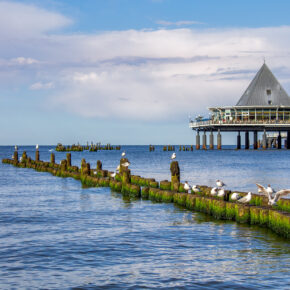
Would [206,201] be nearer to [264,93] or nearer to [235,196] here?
[235,196]

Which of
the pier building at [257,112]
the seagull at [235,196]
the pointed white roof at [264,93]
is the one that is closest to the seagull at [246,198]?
the seagull at [235,196]

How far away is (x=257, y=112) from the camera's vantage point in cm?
11638

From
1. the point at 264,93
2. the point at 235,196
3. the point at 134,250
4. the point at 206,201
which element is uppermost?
the point at 264,93

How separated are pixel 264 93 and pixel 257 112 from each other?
7788mm

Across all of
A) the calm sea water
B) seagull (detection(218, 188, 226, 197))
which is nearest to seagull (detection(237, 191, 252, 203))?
the calm sea water

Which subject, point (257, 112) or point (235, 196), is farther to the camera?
point (257, 112)

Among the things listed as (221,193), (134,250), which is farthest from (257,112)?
(134,250)

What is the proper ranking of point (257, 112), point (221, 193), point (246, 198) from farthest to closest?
point (257, 112), point (221, 193), point (246, 198)

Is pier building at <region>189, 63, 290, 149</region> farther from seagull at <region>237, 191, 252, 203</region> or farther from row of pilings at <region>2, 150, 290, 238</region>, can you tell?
seagull at <region>237, 191, 252, 203</region>

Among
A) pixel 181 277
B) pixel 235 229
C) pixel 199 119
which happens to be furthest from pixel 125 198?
pixel 199 119

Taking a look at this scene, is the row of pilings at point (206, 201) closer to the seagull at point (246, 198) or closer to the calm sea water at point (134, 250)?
the seagull at point (246, 198)

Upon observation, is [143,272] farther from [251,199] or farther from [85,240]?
[251,199]

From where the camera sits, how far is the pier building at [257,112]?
4405 inches

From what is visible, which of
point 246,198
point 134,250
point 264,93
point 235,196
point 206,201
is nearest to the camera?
point 134,250
